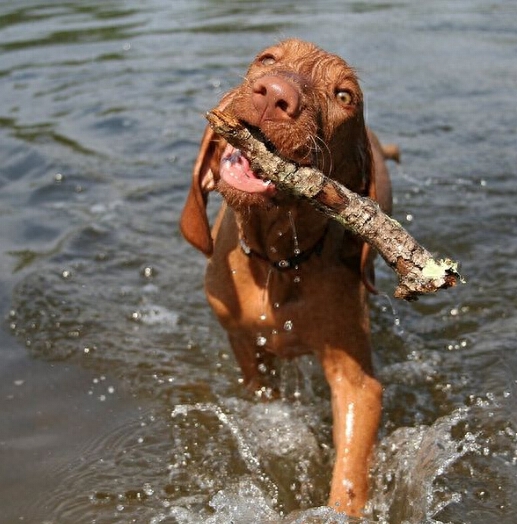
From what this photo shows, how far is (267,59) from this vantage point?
157 inches

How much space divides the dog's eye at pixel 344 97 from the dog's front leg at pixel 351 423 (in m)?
1.09

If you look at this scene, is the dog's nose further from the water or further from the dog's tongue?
the water

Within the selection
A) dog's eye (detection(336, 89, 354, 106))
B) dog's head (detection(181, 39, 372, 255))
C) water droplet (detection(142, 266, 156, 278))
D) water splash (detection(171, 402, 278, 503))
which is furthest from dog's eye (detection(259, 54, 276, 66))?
water droplet (detection(142, 266, 156, 278))

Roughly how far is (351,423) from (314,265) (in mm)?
713

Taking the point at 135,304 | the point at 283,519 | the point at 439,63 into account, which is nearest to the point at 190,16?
the point at 439,63

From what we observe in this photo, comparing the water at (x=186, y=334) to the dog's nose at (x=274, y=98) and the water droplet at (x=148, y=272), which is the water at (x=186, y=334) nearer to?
the water droplet at (x=148, y=272)

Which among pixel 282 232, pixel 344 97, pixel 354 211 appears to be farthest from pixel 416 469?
pixel 344 97

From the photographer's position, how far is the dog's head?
333cm

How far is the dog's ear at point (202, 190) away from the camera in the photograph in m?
4.00

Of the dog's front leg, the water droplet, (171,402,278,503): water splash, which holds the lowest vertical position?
the water droplet

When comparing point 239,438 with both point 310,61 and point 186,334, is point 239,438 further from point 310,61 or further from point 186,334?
point 310,61

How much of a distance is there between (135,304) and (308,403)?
5.24 feet

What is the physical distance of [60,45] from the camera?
13.7 metres

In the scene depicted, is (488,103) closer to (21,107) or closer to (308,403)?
(21,107)
